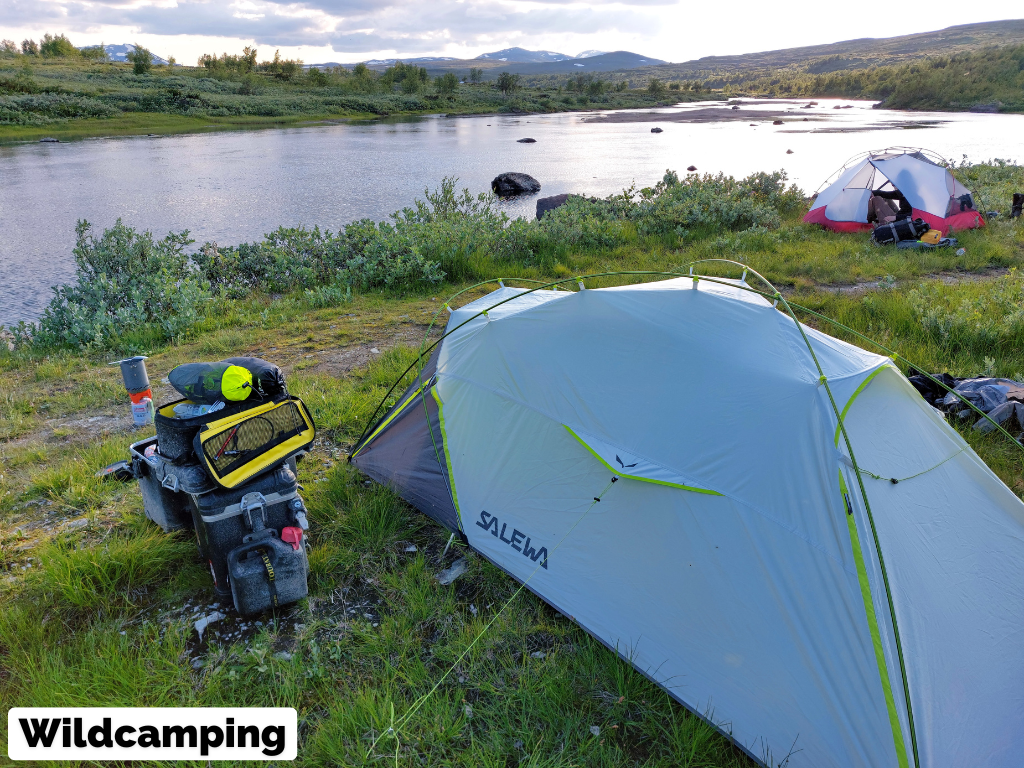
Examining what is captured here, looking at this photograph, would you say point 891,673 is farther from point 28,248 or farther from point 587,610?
point 28,248

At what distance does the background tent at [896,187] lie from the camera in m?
11.1

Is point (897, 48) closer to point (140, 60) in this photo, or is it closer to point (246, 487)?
point (140, 60)

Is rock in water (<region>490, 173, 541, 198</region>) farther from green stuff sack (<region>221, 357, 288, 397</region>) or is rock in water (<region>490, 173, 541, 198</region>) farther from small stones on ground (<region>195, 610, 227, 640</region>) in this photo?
small stones on ground (<region>195, 610, 227, 640</region>)

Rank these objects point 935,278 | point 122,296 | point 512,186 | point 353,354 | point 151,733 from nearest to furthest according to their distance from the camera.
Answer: point 151,733 < point 353,354 < point 122,296 < point 935,278 < point 512,186

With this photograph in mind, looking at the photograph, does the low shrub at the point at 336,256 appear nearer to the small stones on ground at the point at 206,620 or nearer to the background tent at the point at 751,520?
the small stones on ground at the point at 206,620

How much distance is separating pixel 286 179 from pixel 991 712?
80.4 ft

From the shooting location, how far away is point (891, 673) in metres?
2.20

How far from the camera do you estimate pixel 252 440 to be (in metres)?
2.91

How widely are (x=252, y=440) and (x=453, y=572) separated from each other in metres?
→ 1.33

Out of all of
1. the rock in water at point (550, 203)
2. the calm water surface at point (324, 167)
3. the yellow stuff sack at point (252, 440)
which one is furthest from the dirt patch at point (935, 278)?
the calm water surface at point (324, 167)

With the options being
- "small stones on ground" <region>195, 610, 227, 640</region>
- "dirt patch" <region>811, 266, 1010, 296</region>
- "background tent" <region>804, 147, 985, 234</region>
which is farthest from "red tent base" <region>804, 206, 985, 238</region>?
"small stones on ground" <region>195, 610, 227, 640</region>

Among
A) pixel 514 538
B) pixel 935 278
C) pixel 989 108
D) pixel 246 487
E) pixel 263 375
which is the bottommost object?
pixel 514 538

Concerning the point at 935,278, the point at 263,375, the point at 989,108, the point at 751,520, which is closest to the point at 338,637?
the point at 263,375

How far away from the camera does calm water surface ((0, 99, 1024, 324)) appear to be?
52.1 ft
